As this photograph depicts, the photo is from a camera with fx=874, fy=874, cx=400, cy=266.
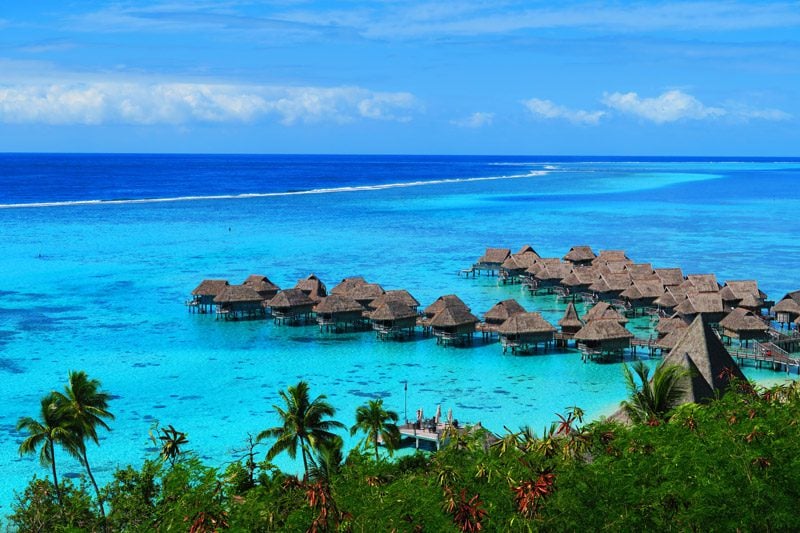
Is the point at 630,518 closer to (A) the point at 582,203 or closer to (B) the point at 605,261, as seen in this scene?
(B) the point at 605,261

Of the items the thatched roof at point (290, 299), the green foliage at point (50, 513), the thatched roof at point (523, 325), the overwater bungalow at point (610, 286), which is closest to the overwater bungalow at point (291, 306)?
the thatched roof at point (290, 299)

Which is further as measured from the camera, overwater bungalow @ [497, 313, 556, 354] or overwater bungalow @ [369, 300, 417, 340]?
overwater bungalow @ [369, 300, 417, 340]

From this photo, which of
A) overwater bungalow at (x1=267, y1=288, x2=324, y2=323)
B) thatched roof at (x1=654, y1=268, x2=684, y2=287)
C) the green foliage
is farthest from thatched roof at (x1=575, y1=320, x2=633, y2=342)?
the green foliage

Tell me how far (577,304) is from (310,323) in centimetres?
1239

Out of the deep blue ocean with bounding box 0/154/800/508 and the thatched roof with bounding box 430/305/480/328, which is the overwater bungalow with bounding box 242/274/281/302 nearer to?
the deep blue ocean with bounding box 0/154/800/508

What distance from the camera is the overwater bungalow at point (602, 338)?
29750 millimetres

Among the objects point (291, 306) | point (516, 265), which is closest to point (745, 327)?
point (516, 265)

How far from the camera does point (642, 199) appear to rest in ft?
344

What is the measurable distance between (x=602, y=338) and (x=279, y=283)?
20.0 meters

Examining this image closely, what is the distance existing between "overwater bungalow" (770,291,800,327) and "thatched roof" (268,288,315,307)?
59.8 ft

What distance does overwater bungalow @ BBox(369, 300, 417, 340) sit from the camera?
32.9 meters

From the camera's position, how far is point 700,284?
36188mm

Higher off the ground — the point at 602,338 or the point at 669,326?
the point at 669,326

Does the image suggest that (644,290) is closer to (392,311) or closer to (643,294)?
(643,294)
